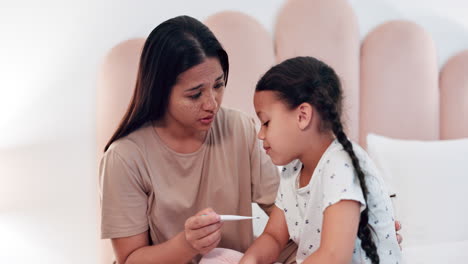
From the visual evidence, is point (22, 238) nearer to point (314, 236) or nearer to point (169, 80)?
point (169, 80)

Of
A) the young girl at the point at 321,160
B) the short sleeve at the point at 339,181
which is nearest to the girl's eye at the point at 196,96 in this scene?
the young girl at the point at 321,160

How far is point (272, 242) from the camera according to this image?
1.28m

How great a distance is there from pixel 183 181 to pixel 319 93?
0.48 meters

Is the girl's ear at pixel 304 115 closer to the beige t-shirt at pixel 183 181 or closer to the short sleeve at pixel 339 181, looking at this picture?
the short sleeve at pixel 339 181

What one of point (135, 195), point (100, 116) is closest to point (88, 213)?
point (100, 116)

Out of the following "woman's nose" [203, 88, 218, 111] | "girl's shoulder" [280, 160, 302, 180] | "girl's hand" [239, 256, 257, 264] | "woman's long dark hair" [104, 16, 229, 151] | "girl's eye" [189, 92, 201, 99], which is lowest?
"girl's hand" [239, 256, 257, 264]

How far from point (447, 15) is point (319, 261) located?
157 centimetres

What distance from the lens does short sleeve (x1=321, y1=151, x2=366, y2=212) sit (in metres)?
1.04

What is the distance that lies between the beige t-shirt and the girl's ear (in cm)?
33

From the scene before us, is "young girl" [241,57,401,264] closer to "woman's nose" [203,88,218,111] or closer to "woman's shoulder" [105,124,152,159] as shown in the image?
"woman's nose" [203,88,218,111]

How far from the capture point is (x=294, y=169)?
4.22 ft

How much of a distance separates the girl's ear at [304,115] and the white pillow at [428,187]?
730 millimetres

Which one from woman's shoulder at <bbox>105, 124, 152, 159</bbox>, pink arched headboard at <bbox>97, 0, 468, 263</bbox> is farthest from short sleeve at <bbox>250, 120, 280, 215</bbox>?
pink arched headboard at <bbox>97, 0, 468, 263</bbox>

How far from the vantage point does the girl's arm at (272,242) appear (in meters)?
1.23
